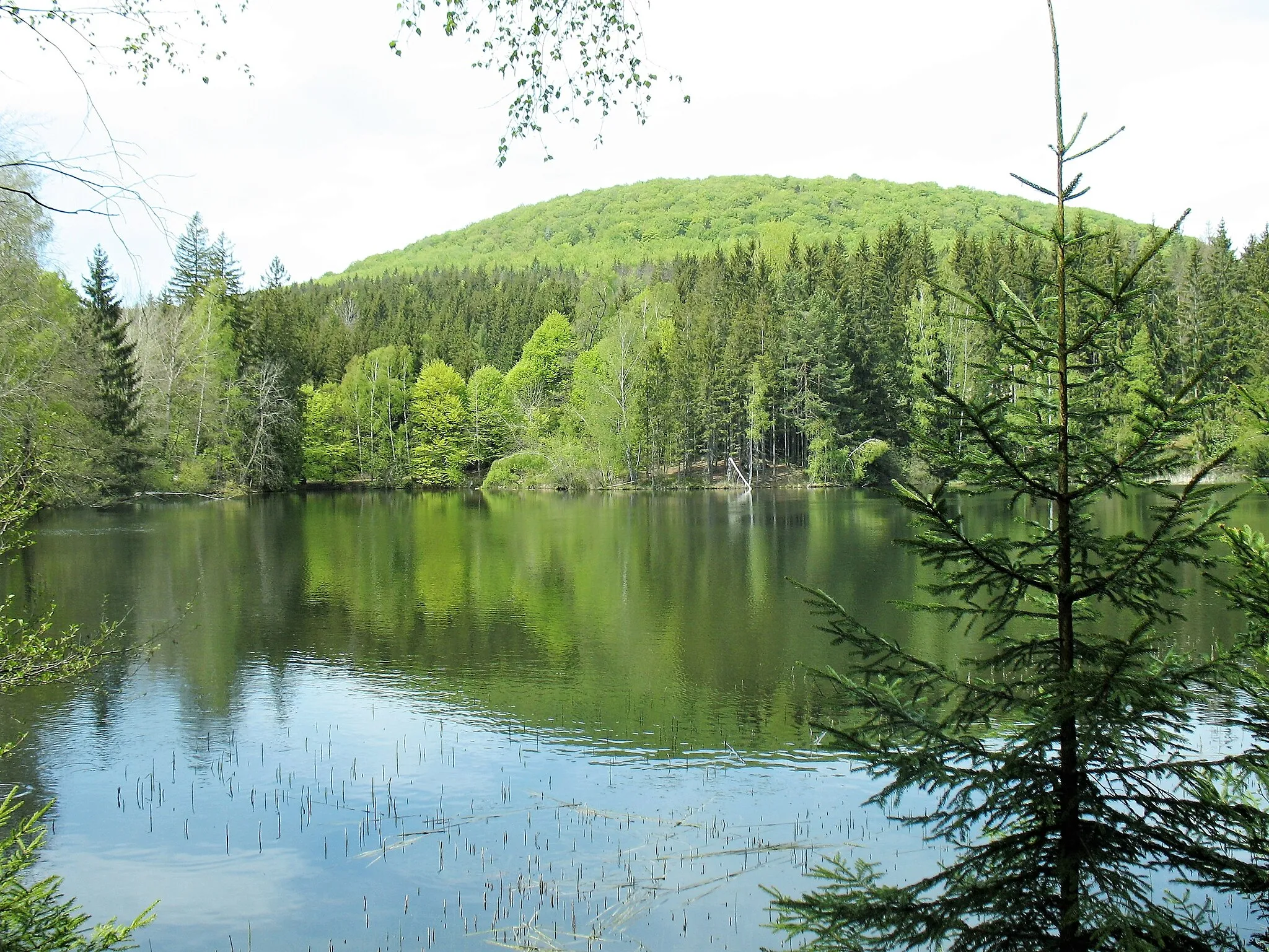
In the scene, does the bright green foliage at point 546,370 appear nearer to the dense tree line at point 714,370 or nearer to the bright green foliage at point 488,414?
→ the dense tree line at point 714,370

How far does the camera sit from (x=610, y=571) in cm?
2697

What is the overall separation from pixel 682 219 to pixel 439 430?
6815 cm

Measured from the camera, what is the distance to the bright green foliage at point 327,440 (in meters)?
70.1

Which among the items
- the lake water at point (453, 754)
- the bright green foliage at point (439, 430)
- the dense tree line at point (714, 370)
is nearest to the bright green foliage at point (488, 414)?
the dense tree line at point (714, 370)

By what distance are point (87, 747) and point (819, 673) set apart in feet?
37.9

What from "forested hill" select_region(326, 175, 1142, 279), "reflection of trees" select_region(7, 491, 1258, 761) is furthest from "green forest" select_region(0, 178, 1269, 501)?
"forested hill" select_region(326, 175, 1142, 279)

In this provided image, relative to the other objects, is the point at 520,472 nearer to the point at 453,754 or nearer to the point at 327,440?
the point at 327,440

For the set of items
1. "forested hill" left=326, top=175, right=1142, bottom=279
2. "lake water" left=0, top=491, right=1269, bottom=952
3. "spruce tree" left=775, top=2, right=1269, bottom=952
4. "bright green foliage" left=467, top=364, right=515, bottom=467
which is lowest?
"lake water" left=0, top=491, right=1269, bottom=952

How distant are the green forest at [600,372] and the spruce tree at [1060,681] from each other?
1286 inches

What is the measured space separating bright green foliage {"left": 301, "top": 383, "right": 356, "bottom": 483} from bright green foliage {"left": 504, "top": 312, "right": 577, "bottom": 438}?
12.7m

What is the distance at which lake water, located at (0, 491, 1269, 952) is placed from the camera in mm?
8633

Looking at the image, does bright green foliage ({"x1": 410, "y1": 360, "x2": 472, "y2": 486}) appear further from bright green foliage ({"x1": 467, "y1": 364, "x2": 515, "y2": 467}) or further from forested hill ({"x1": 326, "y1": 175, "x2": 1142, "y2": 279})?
forested hill ({"x1": 326, "y1": 175, "x2": 1142, "y2": 279})

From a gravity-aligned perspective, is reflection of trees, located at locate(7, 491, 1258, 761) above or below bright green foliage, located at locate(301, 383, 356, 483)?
below

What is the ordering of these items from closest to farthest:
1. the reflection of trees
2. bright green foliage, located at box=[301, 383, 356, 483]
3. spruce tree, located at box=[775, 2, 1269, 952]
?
spruce tree, located at box=[775, 2, 1269, 952] < the reflection of trees < bright green foliage, located at box=[301, 383, 356, 483]
